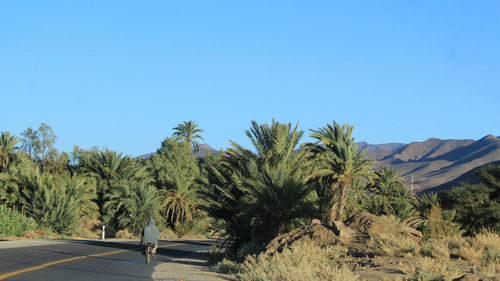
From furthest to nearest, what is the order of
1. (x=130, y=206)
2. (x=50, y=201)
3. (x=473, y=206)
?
(x=130, y=206), (x=50, y=201), (x=473, y=206)

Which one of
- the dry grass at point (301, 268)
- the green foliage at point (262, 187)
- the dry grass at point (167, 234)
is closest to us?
the dry grass at point (301, 268)

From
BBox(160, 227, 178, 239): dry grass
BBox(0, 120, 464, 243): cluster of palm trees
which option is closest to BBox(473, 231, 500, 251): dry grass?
BBox(0, 120, 464, 243): cluster of palm trees

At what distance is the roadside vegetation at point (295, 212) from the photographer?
530 inches

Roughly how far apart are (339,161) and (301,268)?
11014mm

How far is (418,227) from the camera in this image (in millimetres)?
23750

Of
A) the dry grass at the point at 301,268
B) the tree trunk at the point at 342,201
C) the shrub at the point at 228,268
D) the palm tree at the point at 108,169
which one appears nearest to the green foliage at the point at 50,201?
the palm tree at the point at 108,169

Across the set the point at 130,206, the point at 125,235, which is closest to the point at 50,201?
the point at 130,206

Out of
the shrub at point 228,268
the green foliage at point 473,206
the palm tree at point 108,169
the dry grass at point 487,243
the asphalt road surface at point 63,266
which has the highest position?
the palm tree at point 108,169

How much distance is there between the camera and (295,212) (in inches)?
784

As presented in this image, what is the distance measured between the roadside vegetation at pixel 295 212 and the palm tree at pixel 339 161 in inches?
1.9

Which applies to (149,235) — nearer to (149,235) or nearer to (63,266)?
(149,235)

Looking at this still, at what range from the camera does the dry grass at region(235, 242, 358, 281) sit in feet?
38.3

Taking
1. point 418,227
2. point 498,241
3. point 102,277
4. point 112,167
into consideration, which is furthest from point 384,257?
point 112,167

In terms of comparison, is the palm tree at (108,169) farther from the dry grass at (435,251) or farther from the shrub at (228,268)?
the dry grass at (435,251)
